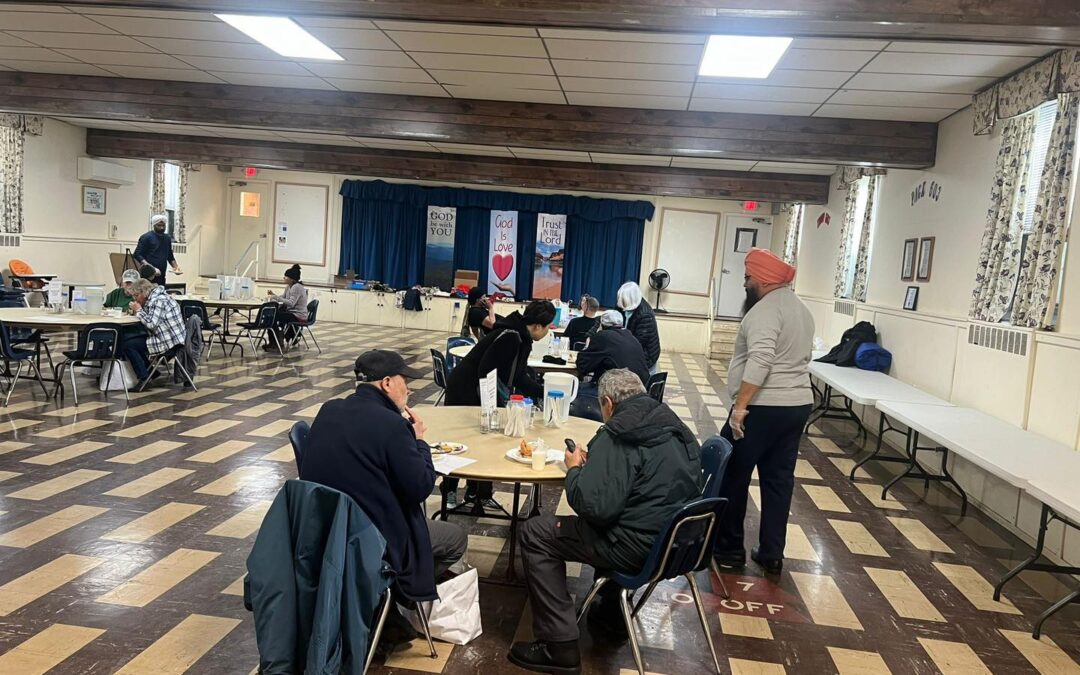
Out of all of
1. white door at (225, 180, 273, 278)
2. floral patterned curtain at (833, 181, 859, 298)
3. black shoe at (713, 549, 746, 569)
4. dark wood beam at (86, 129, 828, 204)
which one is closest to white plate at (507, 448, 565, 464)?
black shoe at (713, 549, 746, 569)

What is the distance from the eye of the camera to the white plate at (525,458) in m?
3.10

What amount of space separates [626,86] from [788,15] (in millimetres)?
3035

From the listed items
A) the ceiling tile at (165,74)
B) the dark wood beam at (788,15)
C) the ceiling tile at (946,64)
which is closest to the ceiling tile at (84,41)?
the ceiling tile at (165,74)

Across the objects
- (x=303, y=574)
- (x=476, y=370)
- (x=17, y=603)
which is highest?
(x=476, y=370)

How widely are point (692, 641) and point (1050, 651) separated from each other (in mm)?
1553

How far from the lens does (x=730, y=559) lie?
3.95 m

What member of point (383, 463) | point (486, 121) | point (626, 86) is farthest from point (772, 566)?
point (486, 121)

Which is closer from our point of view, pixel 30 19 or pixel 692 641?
pixel 692 641

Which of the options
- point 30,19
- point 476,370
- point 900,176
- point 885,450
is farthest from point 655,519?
point 900,176

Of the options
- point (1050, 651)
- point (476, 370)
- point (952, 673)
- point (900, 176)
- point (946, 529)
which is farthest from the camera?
point (900, 176)

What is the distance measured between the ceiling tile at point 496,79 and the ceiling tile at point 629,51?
0.81 meters

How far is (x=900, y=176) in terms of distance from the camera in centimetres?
792

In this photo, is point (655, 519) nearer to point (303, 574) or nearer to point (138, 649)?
point (303, 574)

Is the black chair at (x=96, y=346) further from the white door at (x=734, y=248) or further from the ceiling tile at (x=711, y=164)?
the white door at (x=734, y=248)
